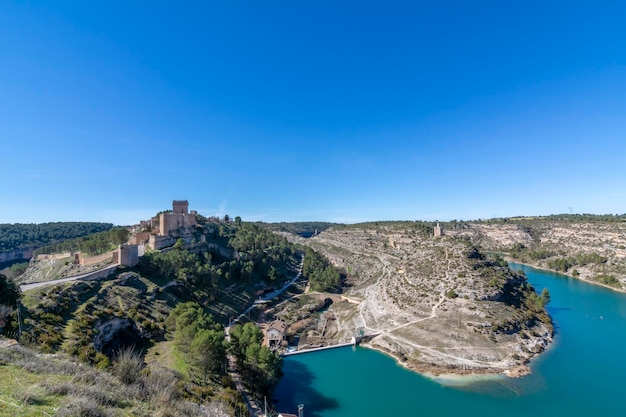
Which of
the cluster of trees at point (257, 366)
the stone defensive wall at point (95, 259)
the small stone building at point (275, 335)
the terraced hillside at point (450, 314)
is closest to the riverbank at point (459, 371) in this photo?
the terraced hillside at point (450, 314)

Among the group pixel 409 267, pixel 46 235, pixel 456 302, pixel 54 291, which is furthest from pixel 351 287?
pixel 46 235

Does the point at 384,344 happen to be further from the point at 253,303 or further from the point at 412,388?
the point at 253,303

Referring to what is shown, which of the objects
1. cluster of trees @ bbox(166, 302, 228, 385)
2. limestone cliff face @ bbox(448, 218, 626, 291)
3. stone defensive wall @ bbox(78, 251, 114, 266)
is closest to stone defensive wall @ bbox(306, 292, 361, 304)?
cluster of trees @ bbox(166, 302, 228, 385)

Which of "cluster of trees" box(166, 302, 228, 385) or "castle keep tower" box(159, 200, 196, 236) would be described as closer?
"cluster of trees" box(166, 302, 228, 385)

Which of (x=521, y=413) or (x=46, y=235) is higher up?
(x=46, y=235)

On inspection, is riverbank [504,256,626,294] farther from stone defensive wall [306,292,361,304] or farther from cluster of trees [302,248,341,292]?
cluster of trees [302,248,341,292]

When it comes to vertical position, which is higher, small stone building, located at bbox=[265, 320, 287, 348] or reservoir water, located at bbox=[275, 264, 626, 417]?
small stone building, located at bbox=[265, 320, 287, 348]

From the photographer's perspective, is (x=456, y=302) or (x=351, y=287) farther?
(x=351, y=287)
